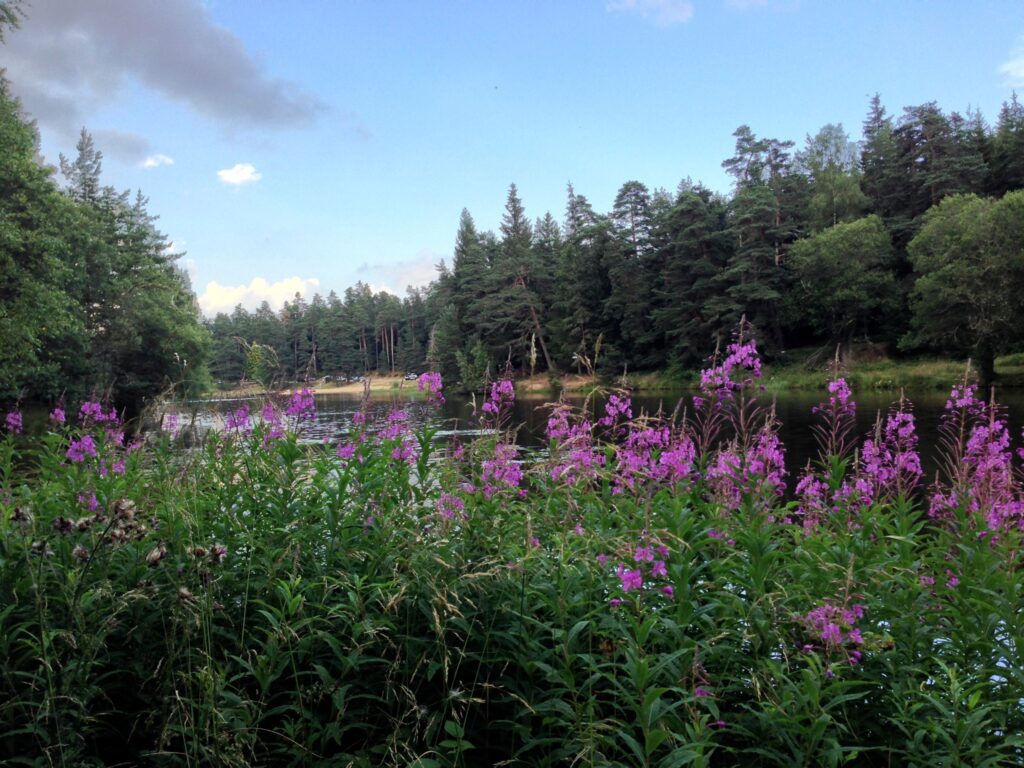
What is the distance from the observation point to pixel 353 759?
102 inches

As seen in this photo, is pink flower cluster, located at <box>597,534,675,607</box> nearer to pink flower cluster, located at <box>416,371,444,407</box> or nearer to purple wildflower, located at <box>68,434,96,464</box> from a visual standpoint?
pink flower cluster, located at <box>416,371,444,407</box>

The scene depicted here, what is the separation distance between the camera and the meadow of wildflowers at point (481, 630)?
8.24 feet

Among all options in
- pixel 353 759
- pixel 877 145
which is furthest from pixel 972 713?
pixel 877 145

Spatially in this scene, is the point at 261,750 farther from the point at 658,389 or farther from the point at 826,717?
the point at 658,389

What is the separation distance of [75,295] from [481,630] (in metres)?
40.5

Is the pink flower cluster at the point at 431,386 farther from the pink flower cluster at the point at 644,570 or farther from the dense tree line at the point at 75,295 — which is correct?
the dense tree line at the point at 75,295

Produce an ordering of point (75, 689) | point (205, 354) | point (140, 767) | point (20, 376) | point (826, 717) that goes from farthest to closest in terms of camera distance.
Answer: point (205, 354) < point (20, 376) < point (140, 767) < point (75, 689) < point (826, 717)

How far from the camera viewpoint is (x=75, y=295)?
116 ft

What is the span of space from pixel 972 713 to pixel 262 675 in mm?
2886

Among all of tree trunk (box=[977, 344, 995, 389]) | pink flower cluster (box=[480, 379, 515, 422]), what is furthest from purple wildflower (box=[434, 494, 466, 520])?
tree trunk (box=[977, 344, 995, 389])

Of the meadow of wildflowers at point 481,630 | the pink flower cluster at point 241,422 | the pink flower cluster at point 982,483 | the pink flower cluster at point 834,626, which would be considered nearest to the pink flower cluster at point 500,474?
the meadow of wildflowers at point 481,630

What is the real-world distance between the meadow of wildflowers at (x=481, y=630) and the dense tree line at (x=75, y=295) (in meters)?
9.75

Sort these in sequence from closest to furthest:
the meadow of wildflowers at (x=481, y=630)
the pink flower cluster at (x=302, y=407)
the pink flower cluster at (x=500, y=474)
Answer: the meadow of wildflowers at (x=481, y=630) → the pink flower cluster at (x=500, y=474) → the pink flower cluster at (x=302, y=407)

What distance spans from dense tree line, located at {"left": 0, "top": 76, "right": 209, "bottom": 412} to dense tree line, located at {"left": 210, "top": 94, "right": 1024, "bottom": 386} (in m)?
7.99
